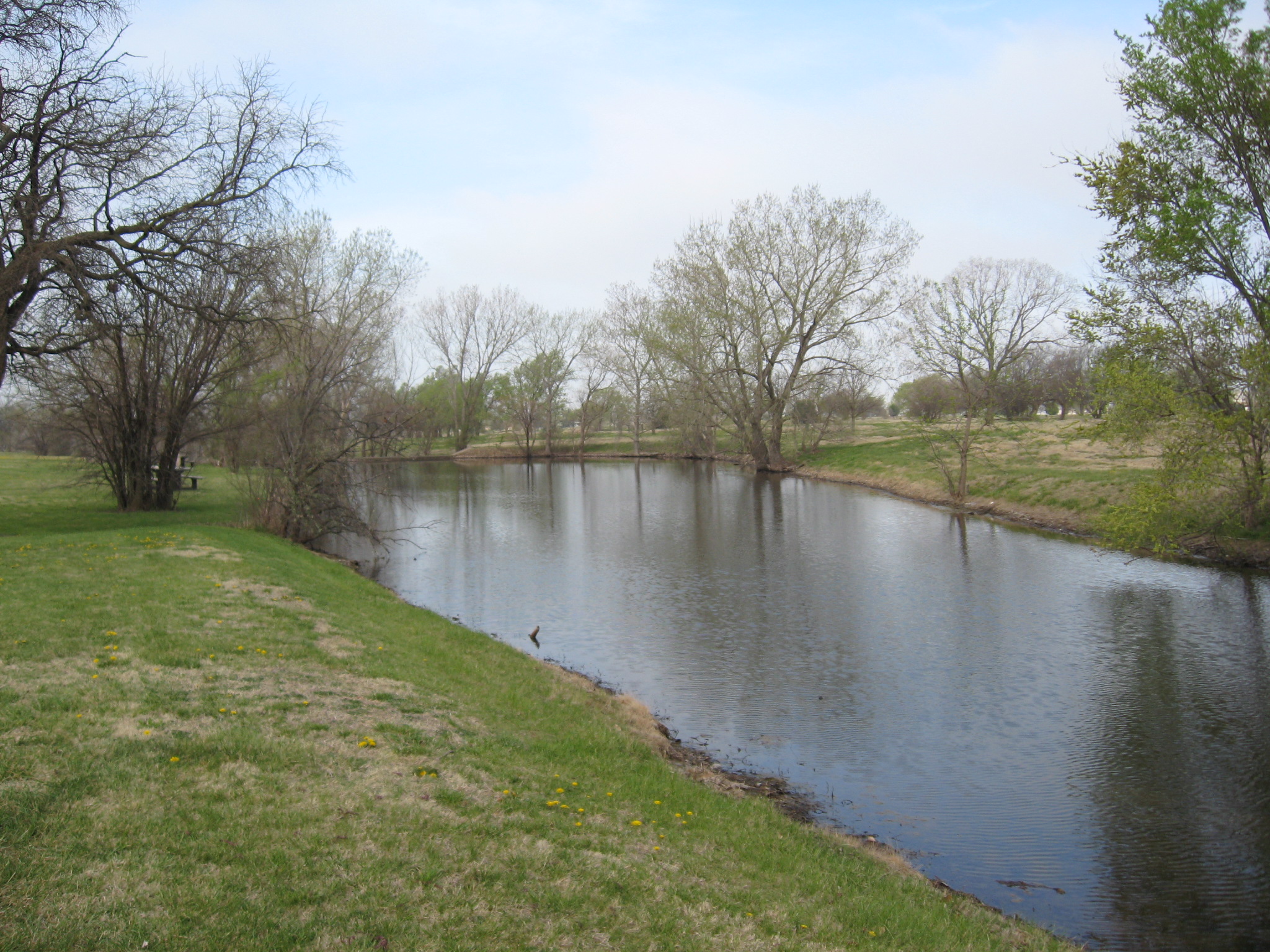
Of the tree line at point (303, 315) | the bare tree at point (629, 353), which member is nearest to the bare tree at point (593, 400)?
the bare tree at point (629, 353)

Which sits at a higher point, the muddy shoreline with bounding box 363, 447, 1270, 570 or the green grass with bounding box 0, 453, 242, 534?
the green grass with bounding box 0, 453, 242, 534

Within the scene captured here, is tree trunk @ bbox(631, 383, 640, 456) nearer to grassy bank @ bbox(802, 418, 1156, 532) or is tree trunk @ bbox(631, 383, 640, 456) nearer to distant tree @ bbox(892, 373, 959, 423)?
grassy bank @ bbox(802, 418, 1156, 532)

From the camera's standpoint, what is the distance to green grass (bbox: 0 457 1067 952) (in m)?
4.26

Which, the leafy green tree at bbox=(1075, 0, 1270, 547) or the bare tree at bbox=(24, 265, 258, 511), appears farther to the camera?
the bare tree at bbox=(24, 265, 258, 511)

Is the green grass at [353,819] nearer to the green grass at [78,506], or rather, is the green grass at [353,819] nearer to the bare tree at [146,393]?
the green grass at [78,506]

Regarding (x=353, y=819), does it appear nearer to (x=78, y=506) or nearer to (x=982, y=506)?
(x=78, y=506)

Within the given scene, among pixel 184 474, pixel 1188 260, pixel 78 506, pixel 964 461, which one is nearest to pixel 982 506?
pixel 964 461

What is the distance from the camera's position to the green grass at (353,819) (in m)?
4.26

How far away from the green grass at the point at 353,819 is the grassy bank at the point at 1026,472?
48.6 ft

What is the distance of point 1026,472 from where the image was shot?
33750 millimetres

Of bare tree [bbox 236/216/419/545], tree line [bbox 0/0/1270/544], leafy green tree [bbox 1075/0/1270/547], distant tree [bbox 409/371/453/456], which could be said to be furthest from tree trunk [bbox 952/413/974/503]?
distant tree [bbox 409/371/453/456]

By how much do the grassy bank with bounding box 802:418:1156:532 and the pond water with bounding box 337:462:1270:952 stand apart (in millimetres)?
2760

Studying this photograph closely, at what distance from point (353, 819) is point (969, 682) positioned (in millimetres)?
10196

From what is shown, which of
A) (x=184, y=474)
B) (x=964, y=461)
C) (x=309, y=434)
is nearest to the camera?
(x=309, y=434)
